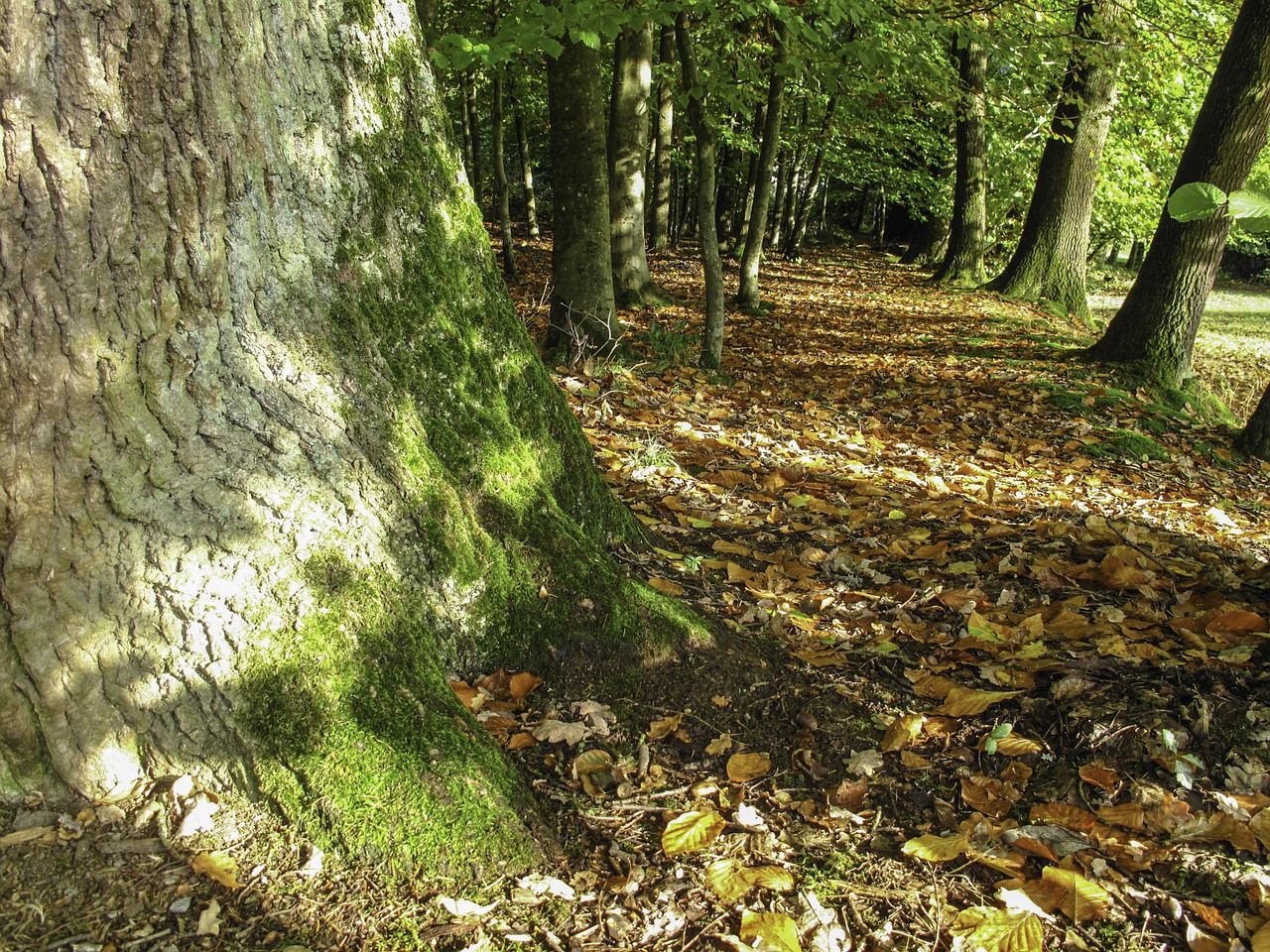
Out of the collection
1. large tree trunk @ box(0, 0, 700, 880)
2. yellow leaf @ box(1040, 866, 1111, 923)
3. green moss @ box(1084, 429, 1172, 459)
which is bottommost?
green moss @ box(1084, 429, 1172, 459)

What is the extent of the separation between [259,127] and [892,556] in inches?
117

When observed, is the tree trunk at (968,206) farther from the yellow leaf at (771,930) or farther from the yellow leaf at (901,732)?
the yellow leaf at (771,930)

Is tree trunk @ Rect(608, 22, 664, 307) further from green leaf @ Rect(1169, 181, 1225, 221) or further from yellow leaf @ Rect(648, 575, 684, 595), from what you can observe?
green leaf @ Rect(1169, 181, 1225, 221)

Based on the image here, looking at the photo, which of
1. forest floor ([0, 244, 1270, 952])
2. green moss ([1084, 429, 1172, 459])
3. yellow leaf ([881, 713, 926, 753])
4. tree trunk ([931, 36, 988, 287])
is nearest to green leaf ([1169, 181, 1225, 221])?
forest floor ([0, 244, 1270, 952])

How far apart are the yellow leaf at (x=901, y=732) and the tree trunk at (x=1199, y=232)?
670 cm

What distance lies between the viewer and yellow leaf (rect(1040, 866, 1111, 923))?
183 cm

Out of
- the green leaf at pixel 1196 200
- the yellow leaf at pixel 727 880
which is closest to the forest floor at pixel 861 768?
the yellow leaf at pixel 727 880

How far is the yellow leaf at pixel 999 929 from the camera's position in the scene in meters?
1.78

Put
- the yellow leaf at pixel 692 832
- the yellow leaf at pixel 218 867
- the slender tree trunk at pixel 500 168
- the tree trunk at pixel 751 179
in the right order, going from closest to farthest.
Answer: the yellow leaf at pixel 218 867, the yellow leaf at pixel 692 832, the slender tree trunk at pixel 500 168, the tree trunk at pixel 751 179

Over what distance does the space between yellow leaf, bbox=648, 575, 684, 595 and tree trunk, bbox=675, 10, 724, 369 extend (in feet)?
13.3

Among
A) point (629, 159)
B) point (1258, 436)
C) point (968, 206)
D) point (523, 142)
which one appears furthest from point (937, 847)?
point (968, 206)

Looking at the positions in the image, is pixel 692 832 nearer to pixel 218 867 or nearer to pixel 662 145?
pixel 218 867

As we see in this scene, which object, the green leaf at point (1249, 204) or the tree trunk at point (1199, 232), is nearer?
the green leaf at point (1249, 204)

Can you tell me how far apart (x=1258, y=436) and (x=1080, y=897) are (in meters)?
5.85
